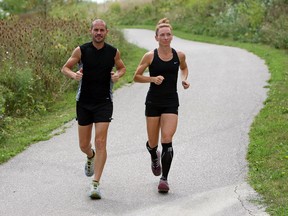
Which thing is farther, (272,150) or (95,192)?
(272,150)

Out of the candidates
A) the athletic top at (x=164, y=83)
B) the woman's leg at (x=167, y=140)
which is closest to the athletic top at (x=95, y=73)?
the athletic top at (x=164, y=83)

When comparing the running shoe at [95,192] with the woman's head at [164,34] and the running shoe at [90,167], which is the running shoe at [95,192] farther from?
the woman's head at [164,34]

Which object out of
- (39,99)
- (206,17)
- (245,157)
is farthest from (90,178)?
(206,17)

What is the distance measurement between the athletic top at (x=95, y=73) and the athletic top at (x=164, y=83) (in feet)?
1.72

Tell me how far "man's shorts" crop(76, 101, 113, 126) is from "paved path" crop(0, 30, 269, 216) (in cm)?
90

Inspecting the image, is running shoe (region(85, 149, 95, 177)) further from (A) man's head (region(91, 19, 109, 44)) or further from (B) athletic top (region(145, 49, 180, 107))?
(A) man's head (region(91, 19, 109, 44))

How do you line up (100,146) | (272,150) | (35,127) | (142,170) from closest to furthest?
1. (100,146)
2. (142,170)
3. (272,150)
4. (35,127)

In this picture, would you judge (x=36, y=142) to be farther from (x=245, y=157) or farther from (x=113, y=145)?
(x=245, y=157)

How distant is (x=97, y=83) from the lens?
6.63 metres

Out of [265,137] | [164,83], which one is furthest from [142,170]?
[265,137]

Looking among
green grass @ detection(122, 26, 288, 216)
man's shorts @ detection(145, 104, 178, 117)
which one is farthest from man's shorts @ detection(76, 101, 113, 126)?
green grass @ detection(122, 26, 288, 216)

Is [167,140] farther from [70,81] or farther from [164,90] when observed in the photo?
[70,81]

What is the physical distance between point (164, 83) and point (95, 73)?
2.81ft

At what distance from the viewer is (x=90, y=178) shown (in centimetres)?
742
